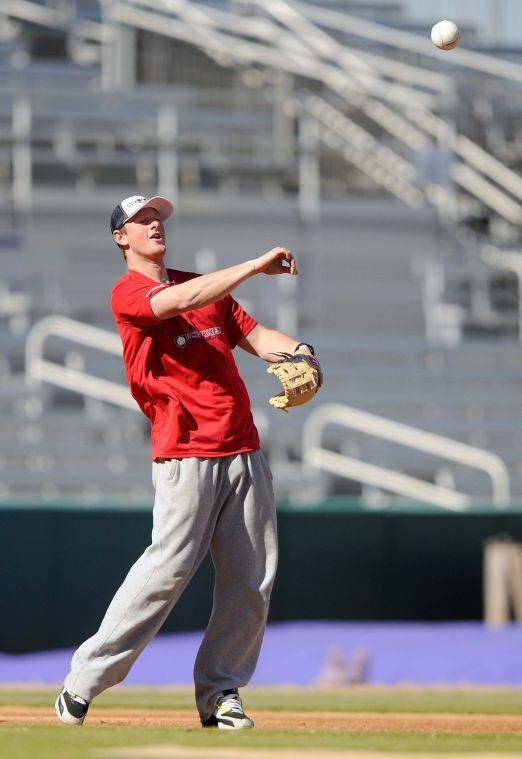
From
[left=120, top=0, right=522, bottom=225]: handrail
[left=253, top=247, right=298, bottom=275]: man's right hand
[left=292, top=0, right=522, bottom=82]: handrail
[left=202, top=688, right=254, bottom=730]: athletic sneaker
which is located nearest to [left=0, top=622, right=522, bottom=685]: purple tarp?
[left=202, top=688, right=254, bottom=730]: athletic sneaker

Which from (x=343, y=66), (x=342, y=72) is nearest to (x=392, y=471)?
(x=342, y=72)

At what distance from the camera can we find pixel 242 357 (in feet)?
49.9

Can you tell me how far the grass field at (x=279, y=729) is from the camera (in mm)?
4059

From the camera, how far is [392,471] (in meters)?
14.5

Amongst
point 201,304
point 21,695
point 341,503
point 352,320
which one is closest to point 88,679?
point 201,304

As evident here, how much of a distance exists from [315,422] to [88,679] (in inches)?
366

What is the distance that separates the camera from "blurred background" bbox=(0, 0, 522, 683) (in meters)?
11.8

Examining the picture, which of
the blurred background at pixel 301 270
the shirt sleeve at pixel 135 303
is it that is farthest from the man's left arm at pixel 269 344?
the blurred background at pixel 301 270

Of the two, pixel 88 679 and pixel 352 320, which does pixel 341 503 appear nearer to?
pixel 352 320

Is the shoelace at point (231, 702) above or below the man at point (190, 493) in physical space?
Result: below

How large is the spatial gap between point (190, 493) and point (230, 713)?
751 millimetres

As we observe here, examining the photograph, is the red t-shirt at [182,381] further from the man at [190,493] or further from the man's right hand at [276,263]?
the man's right hand at [276,263]

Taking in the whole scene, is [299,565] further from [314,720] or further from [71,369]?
[314,720]

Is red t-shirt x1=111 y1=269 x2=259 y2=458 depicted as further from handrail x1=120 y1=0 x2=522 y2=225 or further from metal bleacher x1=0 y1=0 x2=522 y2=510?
handrail x1=120 y1=0 x2=522 y2=225
